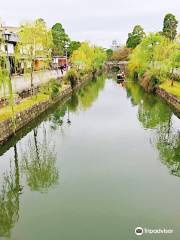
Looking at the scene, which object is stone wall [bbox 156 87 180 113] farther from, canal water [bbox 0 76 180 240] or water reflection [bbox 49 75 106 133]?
water reflection [bbox 49 75 106 133]

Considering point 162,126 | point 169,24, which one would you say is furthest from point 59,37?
point 162,126

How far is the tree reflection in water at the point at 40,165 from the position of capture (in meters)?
14.2

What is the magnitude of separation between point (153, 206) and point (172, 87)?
27651mm

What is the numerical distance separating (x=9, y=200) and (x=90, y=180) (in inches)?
139

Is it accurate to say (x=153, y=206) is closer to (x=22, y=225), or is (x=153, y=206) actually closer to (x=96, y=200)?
(x=96, y=200)

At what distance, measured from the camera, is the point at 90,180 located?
14227 mm

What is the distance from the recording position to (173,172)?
15273 mm

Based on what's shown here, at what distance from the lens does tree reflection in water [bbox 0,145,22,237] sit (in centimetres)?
1086

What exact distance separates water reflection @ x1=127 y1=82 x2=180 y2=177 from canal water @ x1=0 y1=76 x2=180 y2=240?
2.6 inches

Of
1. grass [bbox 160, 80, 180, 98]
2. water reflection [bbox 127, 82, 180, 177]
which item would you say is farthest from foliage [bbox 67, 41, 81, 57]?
water reflection [bbox 127, 82, 180, 177]

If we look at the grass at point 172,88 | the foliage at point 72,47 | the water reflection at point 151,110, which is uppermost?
the foliage at point 72,47

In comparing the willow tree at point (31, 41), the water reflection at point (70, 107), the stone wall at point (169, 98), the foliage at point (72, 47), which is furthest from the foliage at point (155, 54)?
the foliage at point (72, 47)

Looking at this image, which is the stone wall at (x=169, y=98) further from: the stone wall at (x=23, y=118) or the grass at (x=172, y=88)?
the stone wall at (x=23, y=118)

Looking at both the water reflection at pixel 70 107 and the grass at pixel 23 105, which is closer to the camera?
the grass at pixel 23 105
